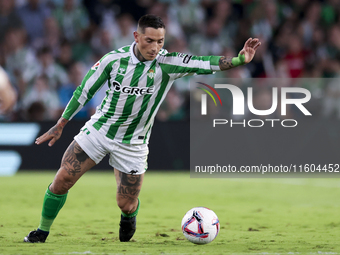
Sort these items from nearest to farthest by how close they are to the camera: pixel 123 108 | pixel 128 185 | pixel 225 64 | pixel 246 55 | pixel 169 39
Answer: pixel 246 55 → pixel 225 64 → pixel 123 108 → pixel 128 185 → pixel 169 39

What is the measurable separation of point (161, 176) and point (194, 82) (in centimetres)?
225

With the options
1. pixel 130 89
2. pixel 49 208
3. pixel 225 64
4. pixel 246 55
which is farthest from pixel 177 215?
pixel 246 55

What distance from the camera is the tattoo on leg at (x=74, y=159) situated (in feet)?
18.1

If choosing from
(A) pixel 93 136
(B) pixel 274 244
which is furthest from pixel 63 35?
(B) pixel 274 244

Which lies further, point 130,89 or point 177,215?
point 177,215

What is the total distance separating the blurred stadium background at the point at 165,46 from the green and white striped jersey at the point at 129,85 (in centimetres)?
632

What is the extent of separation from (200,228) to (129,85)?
1607 millimetres

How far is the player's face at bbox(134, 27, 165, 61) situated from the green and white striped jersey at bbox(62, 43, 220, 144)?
0.15 meters

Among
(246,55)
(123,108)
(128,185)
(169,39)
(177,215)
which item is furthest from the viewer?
(169,39)

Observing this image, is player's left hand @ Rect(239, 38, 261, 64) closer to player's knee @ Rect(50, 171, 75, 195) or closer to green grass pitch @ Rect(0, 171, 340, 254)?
green grass pitch @ Rect(0, 171, 340, 254)

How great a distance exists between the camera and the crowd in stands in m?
12.2

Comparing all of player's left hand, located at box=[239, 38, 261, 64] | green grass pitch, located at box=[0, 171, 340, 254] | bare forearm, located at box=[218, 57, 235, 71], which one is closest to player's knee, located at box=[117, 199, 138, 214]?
green grass pitch, located at box=[0, 171, 340, 254]

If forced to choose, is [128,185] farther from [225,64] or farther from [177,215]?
[177,215]

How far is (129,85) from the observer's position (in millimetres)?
5598
